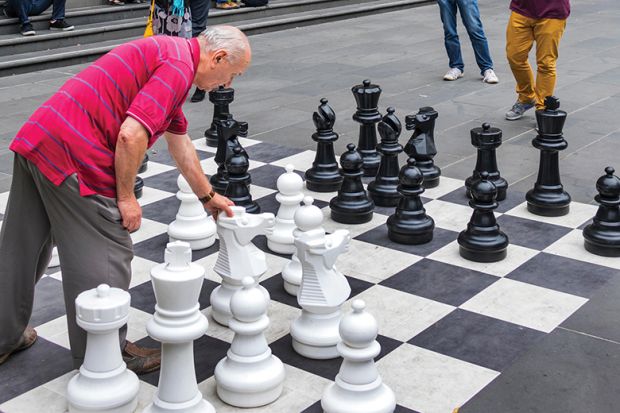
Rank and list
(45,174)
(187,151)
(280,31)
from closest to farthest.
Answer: (45,174) → (187,151) → (280,31)

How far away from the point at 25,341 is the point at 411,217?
5.83ft

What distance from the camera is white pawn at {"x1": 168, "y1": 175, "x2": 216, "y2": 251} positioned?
4.05m

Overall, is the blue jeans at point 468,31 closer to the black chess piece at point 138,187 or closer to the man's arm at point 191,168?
the black chess piece at point 138,187

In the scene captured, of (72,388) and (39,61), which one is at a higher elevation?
(72,388)

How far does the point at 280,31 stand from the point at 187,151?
8.07 metres

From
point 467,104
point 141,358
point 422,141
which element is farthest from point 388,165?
point 467,104

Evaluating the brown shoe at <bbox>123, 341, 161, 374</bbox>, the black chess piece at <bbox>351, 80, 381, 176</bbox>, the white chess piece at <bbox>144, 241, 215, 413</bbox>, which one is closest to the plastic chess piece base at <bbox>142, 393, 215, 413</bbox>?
the white chess piece at <bbox>144, 241, 215, 413</bbox>

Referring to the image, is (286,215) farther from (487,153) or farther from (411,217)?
(487,153)

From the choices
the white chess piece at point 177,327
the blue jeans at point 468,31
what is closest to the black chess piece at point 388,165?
→ the white chess piece at point 177,327

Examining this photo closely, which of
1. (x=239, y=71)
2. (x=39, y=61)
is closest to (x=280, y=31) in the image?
(x=39, y=61)

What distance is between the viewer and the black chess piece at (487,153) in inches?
175

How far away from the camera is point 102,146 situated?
280 centimetres

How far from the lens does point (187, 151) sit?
324cm

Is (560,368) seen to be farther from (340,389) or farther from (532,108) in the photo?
(532,108)
